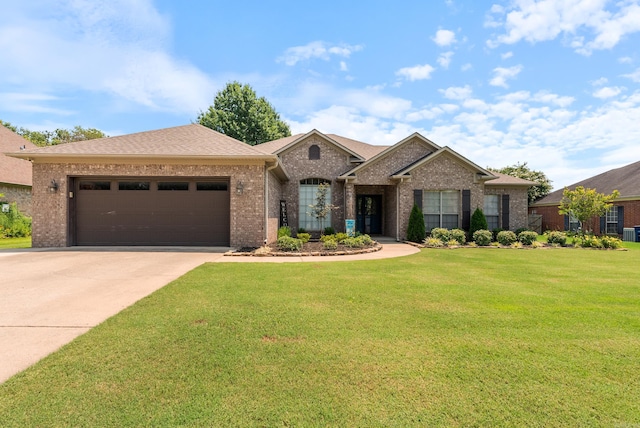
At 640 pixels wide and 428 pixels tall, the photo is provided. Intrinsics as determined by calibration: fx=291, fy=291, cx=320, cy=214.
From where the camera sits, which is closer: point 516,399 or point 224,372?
point 516,399

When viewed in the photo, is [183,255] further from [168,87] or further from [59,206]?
[168,87]

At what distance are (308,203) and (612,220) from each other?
20387 millimetres

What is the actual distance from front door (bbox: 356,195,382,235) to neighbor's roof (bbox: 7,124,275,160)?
25.4 feet

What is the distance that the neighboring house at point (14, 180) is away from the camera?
55.5 feet

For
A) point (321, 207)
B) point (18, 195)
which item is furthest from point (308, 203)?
point (18, 195)

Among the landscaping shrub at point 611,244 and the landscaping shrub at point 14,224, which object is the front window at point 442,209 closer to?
the landscaping shrub at point 611,244

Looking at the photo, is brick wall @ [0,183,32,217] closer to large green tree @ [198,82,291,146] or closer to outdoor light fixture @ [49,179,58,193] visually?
outdoor light fixture @ [49,179,58,193]

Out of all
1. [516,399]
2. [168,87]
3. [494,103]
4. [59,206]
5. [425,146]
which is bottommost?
[516,399]

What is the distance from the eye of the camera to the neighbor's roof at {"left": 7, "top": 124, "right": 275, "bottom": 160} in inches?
430

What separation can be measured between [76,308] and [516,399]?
18.2ft

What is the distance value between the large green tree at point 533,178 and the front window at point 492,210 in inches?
472

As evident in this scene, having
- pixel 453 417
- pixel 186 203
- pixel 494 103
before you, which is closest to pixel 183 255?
pixel 186 203

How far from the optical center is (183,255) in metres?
9.60

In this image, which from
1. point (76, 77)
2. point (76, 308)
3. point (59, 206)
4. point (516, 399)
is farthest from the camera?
point (76, 77)
